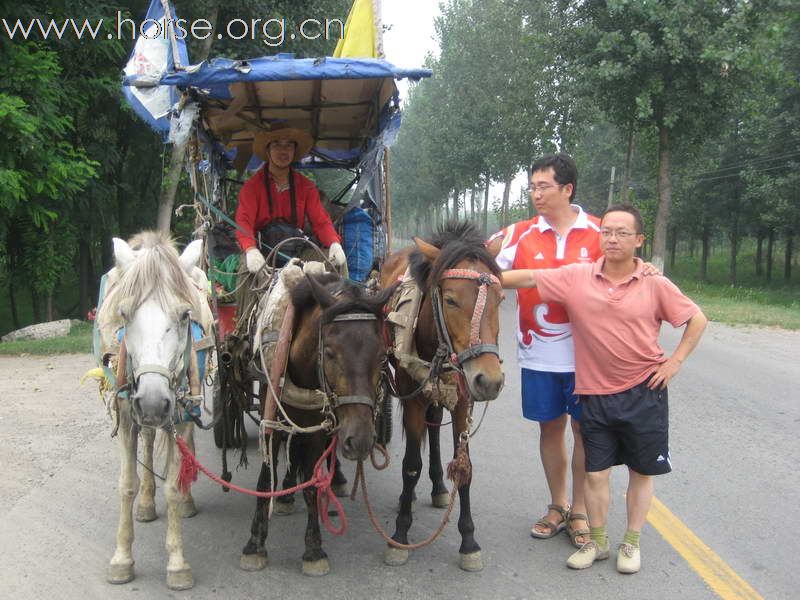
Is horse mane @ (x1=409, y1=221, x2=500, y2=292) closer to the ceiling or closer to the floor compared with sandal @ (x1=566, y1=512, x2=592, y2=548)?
closer to the ceiling

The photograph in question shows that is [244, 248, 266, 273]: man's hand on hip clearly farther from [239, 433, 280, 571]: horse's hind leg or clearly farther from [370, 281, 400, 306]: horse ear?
[370, 281, 400, 306]: horse ear

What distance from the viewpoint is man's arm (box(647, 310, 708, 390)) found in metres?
3.53

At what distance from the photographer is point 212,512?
4.59 m

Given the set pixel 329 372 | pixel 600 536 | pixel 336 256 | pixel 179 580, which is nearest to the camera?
pixel 329 372

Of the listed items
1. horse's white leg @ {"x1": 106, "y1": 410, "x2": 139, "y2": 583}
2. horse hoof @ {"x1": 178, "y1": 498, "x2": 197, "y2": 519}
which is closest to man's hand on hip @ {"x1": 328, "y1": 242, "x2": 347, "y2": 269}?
horse's white leg @ {"x1": 106, "y1": 410, "x2": 139, "y2": 583}

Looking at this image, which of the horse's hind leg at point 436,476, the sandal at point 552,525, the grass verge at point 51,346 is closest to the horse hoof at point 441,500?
the horse's hind leg at point 436,476

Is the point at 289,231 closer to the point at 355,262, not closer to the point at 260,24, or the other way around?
the point at 355,262

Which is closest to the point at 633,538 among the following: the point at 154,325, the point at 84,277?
the point at 154,325

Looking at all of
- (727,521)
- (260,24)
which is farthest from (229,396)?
(260,24)

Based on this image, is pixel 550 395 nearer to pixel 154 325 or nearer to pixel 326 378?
pixel 326 378

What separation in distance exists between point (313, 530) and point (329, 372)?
1047mm

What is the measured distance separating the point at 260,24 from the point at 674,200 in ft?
73.4

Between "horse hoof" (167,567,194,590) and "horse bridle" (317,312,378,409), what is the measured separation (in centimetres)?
127

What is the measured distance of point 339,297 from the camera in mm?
3359
